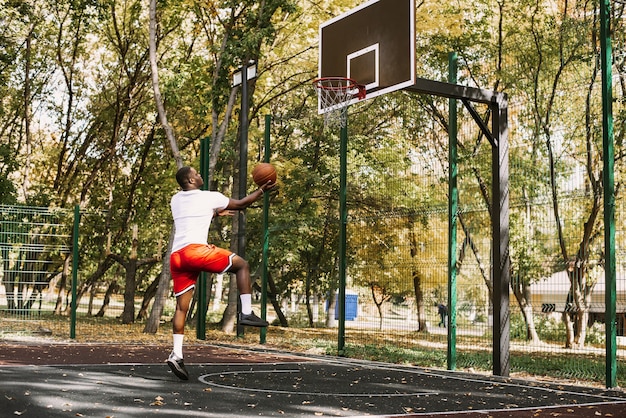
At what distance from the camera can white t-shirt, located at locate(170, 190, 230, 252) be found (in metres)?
6.80

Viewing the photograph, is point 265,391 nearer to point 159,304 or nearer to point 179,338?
point 179,338

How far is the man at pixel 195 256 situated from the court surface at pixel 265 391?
56cm

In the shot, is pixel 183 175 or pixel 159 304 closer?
pixel 183 175

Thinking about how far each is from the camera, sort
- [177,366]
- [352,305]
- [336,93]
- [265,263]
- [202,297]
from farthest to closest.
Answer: [202,297]
[265,263]
[352,305]
[336,93]
[177,366]

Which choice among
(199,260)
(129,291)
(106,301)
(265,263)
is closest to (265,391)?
(199,260)

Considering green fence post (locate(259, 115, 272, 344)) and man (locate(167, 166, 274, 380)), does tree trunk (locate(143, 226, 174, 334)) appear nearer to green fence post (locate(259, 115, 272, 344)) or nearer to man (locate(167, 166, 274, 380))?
green fence post (locate(259, 115, 272, 344))

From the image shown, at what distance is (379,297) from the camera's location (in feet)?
35.3

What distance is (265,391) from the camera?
6125 mm

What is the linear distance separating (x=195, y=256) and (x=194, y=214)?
40 cm

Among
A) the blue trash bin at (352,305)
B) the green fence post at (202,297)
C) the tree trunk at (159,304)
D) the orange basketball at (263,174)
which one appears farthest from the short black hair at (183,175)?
the tree trunk at (159,304)

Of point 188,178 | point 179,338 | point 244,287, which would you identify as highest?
point 188,178

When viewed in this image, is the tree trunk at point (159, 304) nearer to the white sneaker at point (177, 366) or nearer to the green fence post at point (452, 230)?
the green fence post at point (452, 230)

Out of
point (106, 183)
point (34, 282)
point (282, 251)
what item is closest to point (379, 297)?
point (282, 251)

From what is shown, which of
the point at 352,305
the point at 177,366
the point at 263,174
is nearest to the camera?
the point at 177,366
